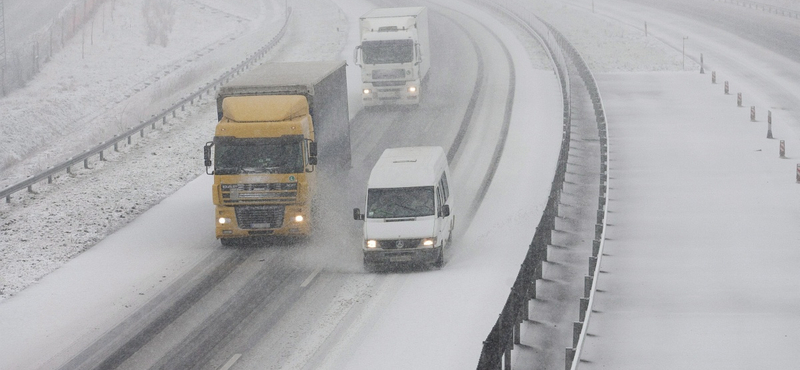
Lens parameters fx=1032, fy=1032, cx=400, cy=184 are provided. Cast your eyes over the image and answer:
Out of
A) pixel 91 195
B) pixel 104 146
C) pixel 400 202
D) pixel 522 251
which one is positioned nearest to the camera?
pixel 400 202

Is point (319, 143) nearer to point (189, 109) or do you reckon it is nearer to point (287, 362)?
point (287, 362)

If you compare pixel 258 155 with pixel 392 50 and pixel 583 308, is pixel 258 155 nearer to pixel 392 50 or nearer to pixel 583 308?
pixel 583 308

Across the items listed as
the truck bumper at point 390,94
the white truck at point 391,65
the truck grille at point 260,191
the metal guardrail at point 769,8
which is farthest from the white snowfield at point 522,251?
the metal guardrail at point 769,8

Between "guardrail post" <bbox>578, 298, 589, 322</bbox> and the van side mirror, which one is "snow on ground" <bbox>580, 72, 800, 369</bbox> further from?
the van side mirror

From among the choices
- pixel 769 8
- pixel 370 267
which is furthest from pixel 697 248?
pixel 769 8

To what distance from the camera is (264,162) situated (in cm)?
2348

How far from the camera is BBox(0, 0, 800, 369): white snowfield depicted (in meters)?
17.2

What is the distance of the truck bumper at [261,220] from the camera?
23656 millimetres

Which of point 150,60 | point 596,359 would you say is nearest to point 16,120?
point 150,60

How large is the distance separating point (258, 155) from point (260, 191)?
823 mm

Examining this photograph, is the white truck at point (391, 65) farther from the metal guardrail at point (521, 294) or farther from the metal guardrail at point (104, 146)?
the metal guardrail at point (521, 294)

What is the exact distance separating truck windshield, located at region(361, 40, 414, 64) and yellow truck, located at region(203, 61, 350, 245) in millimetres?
14955

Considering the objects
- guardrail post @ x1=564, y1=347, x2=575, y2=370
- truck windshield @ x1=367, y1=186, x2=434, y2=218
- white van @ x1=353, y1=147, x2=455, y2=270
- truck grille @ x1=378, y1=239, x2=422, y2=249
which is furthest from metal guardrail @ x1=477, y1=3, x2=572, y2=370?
truck grille @ x1=378, y1=239, x2=422, y2=249

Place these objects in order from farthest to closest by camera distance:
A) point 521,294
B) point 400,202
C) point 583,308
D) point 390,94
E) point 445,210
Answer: point 390,94 → point 445,210 → point 400,202 → point 521,294 → point 583,308
